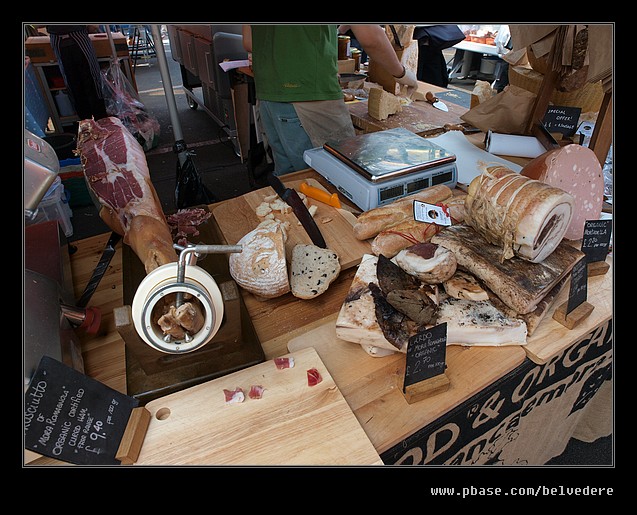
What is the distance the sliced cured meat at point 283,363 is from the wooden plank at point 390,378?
92 millimetres

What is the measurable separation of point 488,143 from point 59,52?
4.74 meters

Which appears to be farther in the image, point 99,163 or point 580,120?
point 580,120

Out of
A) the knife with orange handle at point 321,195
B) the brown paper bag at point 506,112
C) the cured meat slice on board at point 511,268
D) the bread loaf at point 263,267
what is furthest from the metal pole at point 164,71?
the brown paper bag at point 506,112

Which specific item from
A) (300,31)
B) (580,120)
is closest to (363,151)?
(300,31)

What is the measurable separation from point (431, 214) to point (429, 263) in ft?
1.37

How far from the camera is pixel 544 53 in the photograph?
245 centimetres

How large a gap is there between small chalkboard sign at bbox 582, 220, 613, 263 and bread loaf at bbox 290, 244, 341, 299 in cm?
100

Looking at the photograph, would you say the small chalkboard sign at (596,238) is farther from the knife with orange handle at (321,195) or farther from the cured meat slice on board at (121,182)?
the cured meat slice on board at (121,182)

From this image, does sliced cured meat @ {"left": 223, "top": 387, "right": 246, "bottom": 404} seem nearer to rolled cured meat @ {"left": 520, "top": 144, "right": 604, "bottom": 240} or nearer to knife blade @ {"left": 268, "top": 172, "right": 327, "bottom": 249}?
knife blade @ {"left": 268, "top": 172, "right": 327, "bottom": 249}

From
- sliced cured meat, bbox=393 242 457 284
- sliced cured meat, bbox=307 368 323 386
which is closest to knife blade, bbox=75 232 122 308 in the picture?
sliced cured meat, bbox=307 368 323 386

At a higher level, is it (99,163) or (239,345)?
(99,163)

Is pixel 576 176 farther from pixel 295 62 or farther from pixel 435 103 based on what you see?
pixel 435 103

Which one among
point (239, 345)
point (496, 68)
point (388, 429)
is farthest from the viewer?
point (496, 68)

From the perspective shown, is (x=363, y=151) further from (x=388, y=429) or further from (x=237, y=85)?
(x=237, y=85)
